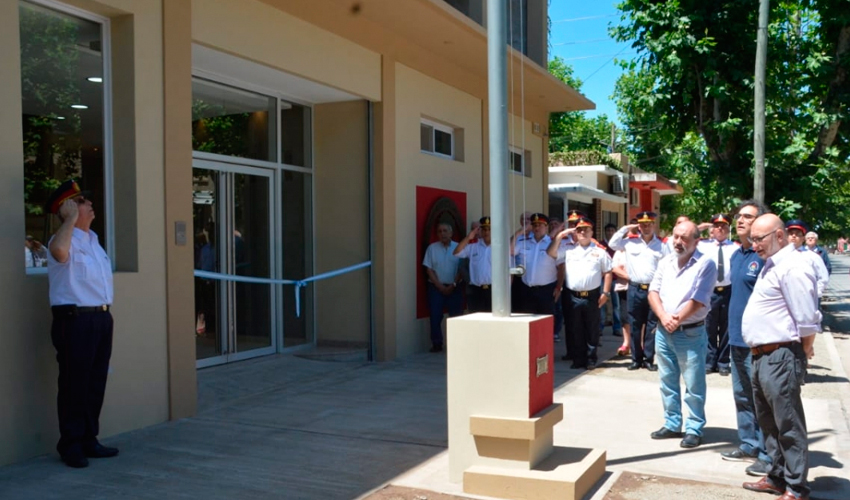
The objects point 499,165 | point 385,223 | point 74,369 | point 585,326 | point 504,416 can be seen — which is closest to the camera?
point 504,416

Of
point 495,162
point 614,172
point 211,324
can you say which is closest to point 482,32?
point 211,324

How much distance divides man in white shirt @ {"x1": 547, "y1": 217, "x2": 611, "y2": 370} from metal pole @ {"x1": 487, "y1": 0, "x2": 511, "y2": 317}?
4.75 m

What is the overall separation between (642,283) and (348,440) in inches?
188

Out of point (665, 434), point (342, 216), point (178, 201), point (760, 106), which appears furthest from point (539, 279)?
point (178, 201)

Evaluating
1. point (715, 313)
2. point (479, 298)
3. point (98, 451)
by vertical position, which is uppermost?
point (479, 298)

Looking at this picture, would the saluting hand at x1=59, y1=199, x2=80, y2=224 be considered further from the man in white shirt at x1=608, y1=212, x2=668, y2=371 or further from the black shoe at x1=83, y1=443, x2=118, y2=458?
the man in white shirt at x1=608, y1=212, x2=668, y2=371

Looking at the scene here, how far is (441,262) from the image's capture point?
37.0ft

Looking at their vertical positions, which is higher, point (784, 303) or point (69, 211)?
point (69, 211)

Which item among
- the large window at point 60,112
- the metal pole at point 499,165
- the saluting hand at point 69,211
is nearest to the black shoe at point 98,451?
the large window at point 60,112

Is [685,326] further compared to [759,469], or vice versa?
[685,326]

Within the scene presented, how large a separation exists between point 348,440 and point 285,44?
182 inches

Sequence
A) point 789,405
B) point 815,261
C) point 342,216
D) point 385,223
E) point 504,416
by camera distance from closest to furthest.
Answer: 1. point 789,405
2. point 504,416
3. point 815,261
4. point 385,223
5. point 342,216

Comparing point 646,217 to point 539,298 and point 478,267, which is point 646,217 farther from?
point 478,267

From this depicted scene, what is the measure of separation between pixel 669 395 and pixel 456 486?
7.21 feet
